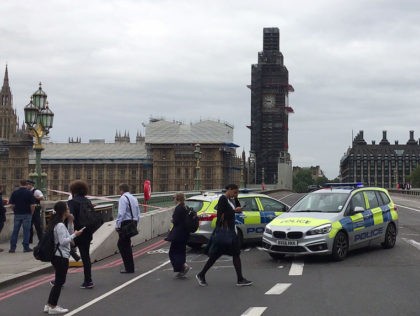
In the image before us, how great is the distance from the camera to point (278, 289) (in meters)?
8.57

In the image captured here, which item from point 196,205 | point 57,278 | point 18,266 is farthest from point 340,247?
point 18,266

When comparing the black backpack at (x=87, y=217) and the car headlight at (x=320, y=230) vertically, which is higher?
the black backpack at (x=87, y=217)

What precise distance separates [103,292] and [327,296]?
357 centimetres

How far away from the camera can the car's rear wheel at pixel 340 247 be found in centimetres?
1107

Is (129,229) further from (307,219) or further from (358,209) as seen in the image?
(358,209)

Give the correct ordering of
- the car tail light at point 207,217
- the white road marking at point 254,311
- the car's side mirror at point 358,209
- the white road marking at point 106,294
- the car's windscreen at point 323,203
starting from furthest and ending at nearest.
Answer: the car tail light at point 207,217 < the car's windscreen at point 323,203 < the car's side mirror at point 358,209 < the white road marking at point 106,294 < the white road marking at point 254,311

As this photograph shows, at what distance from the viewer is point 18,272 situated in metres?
10.6

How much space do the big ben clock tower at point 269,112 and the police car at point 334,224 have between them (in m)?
143

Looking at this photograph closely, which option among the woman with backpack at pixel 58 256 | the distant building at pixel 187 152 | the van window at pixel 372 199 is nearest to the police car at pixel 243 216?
the van window at pixel 372 199

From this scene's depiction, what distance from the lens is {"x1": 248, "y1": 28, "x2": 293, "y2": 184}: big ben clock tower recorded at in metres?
157

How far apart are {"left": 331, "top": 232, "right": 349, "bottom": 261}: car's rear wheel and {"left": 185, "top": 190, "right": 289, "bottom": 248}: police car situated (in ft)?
9.30

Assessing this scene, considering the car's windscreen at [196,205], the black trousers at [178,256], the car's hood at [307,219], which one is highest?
the car's windscreen at [196,205]

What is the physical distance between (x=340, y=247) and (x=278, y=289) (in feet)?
10.3

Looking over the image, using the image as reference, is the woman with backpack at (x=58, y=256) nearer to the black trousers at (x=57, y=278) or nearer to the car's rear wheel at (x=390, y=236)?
the black trousers at (x=57, y=278)
